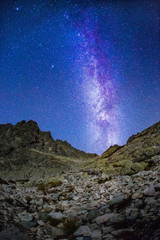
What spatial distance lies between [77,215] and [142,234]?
134 inches

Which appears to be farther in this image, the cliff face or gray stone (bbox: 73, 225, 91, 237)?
the cliff face

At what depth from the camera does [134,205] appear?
5.66 metres

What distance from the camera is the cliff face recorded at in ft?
199

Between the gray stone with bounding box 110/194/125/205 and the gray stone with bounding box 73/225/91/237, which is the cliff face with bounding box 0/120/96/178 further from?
the gray stone with bounding box 73/225/91/237

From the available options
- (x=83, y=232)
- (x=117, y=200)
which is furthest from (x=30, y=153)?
(x=83, y=232)

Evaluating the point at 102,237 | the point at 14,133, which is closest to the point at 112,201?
the point at 102,237

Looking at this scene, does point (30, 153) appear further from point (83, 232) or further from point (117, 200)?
point (83, 232)

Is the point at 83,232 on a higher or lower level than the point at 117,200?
lower

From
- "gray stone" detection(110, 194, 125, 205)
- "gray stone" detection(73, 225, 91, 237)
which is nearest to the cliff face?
"gray stone" detection(110, 194, 125, 205)

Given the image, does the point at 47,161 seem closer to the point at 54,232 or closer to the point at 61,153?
the point at 61,153

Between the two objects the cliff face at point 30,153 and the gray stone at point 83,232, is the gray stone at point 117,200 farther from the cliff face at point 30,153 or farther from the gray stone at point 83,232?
the cliff face at point 30,153

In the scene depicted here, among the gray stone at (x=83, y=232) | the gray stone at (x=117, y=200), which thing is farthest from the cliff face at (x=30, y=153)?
the gray stone at (x=83, y=232)

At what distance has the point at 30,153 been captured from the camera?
74688mm

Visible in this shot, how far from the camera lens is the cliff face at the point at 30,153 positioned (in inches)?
2386
